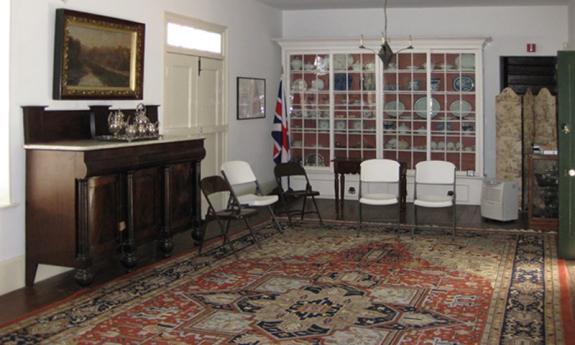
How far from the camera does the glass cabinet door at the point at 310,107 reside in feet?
37.4

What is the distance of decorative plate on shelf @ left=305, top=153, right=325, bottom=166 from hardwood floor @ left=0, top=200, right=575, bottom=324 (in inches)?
32.4

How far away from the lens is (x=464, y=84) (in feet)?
35.2

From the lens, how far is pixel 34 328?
15.3ft

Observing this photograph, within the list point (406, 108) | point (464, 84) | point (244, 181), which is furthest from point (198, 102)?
point (464, 84)

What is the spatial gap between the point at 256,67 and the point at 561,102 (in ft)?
16.3

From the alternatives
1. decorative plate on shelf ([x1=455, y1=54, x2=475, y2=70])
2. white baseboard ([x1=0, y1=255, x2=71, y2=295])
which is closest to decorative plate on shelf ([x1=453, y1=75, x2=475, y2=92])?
decorative plate on shelf ([x1=455, y1=54, x2=475, y2=70])

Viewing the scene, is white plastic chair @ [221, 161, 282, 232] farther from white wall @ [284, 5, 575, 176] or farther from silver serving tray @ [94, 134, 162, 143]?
white wall @ [284, 5, 575, 176]

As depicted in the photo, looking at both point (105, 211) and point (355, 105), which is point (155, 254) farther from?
point (355, 105)

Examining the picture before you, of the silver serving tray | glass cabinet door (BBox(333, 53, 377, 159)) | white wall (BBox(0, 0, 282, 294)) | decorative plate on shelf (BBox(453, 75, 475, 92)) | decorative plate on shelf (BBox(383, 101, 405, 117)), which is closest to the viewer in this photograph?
white wall (BBox(0, 0, 282, 294))

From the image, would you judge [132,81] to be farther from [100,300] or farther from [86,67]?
[100,300]

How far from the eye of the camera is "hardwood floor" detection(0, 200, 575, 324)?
527cm

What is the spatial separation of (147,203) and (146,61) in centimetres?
182

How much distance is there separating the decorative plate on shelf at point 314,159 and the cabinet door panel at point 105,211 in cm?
581

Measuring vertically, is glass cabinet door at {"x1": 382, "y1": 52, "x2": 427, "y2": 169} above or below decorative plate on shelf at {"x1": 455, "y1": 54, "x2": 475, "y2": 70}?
below
